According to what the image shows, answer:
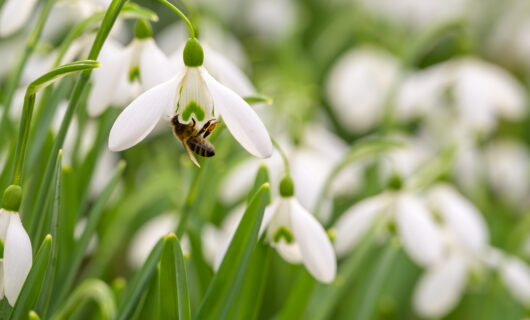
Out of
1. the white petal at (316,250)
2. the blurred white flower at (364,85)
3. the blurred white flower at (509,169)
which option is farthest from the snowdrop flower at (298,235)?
the blurred white flower at (509,169)

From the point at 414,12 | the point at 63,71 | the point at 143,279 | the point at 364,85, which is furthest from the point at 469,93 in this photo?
the point at 414,12

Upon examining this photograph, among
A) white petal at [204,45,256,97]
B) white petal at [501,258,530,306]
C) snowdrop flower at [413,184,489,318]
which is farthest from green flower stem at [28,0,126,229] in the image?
white petal at [501,258,530,306]

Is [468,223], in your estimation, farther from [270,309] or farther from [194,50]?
[194,50]

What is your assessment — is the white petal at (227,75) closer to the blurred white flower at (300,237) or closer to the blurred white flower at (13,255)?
the blurred white flower at (300,237)

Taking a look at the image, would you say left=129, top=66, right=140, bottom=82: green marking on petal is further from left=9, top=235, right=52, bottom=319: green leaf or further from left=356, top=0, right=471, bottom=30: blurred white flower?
left=356, top=0, right=471, bottom=30: blurred white flower

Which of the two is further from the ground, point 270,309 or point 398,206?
point 398,206

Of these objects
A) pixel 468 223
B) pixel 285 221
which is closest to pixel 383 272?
pixel 468 223
